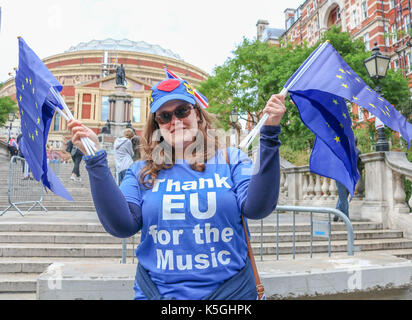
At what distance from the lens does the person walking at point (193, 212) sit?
1533mm

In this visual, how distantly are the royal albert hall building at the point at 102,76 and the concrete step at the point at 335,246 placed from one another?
37.7m

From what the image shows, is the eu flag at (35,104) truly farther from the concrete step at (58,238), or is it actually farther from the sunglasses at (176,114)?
the concrete step at (58,238)

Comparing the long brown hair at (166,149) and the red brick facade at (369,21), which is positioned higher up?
the red brick facade at (369,21)

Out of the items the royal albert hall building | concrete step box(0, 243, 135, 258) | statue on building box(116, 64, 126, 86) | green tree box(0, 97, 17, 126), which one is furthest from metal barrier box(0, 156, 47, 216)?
the royal albert hall building

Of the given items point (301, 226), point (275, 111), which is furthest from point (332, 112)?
point (301, 226)

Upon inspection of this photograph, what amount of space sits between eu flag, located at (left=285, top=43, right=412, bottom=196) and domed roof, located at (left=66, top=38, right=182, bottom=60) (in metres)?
77.2

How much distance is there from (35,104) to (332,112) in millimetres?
1950

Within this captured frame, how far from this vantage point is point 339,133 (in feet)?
7.88

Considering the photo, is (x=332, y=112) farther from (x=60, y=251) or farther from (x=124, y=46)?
(x=124, y=46)

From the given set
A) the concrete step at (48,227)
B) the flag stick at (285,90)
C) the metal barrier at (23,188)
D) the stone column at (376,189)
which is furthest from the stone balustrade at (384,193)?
the metal barrier at (23,188)

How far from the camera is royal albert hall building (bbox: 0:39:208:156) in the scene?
55312 millimetres

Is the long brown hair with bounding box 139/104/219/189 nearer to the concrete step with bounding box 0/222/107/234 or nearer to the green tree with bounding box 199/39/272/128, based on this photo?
the concrete step with bounding box 0/222/107/234

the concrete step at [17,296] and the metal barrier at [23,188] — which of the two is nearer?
the concrete step at [17,296]
